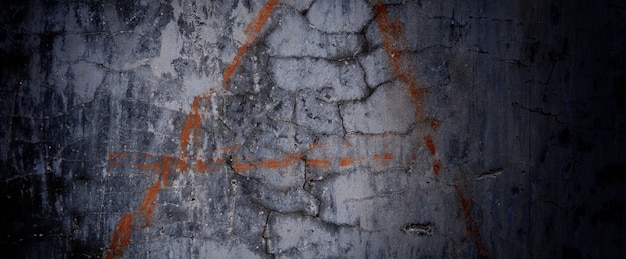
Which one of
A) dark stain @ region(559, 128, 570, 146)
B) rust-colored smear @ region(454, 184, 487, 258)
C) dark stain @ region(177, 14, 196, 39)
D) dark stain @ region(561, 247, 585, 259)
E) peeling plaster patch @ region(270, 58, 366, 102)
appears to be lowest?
dark stain @ region(561, 247, 585, 259)

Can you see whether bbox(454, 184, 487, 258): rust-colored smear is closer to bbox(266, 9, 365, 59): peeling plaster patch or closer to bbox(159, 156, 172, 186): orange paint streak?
bbox(266, 9, 365, 59): peeling plaster patch

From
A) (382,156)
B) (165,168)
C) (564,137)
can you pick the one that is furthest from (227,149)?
(564,137)

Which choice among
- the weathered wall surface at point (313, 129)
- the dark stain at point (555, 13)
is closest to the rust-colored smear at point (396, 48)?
the weathered wall surface at point (313, 129)

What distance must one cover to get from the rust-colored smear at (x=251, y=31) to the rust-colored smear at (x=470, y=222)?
991 mm

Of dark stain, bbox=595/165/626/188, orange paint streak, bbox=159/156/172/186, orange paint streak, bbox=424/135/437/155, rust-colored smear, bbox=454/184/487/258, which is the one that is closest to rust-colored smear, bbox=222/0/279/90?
orange paint streak, bbox=159/156/172/186

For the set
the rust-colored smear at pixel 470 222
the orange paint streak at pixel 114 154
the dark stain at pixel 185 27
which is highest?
the dark stain at pixel 185 27

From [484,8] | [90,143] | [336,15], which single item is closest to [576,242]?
[484,8]

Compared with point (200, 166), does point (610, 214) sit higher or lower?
lower

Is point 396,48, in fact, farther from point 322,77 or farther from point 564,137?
point 564,137

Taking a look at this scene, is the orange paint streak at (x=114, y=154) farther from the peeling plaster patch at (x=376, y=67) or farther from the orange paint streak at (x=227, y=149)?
the peeling plaster patch at (x=376, y=67)

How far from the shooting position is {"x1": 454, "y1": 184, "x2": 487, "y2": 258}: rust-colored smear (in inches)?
61.1

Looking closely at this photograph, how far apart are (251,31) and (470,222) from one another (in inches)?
45.4

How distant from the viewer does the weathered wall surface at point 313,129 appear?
1474 millimetres

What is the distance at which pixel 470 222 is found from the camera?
1.56m
